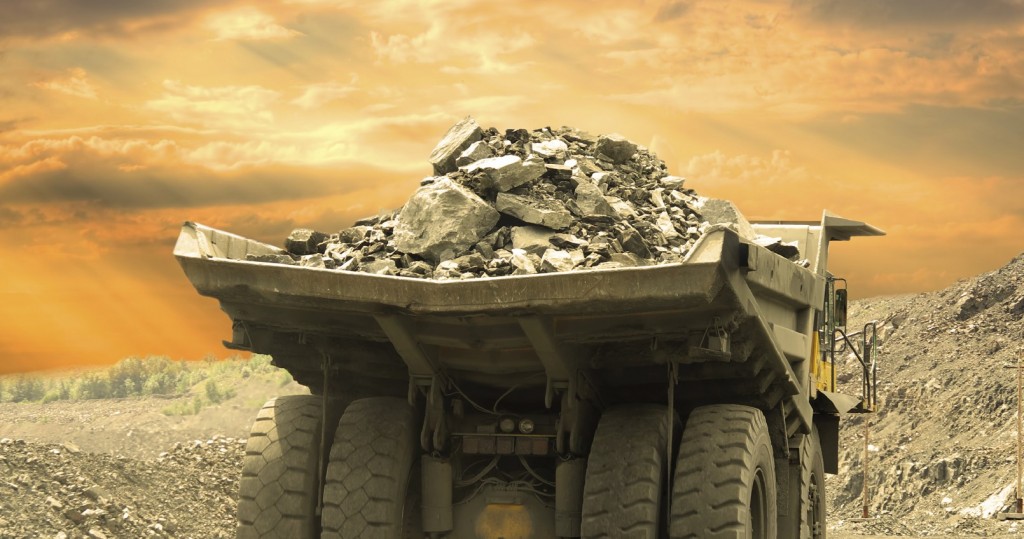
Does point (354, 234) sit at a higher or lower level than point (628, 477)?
higher

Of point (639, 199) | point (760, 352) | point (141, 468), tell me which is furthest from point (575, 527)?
point (141, 468)

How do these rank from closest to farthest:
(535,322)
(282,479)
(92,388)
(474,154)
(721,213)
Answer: (535,322), (282,479), (474,154), (721,213), (92,388)

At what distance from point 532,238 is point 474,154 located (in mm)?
1081

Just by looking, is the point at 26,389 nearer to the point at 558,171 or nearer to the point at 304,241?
the point at 304,241

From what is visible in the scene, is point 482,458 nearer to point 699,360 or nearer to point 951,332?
point 699,360

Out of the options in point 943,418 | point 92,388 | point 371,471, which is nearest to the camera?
point 371,471

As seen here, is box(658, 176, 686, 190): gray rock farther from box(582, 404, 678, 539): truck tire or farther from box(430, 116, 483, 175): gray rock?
box(582, 404, 678, 539): truck tire

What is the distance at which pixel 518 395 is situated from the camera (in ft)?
24.9

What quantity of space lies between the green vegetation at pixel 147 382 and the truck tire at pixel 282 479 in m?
22.2

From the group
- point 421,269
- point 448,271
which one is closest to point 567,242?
point 448,271

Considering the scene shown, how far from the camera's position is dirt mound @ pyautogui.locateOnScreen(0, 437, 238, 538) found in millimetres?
11000

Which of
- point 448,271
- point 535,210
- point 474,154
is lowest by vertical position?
point 448,271

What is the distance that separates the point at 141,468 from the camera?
12.7 meters

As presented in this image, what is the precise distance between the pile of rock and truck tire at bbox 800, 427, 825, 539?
1.78 metres
